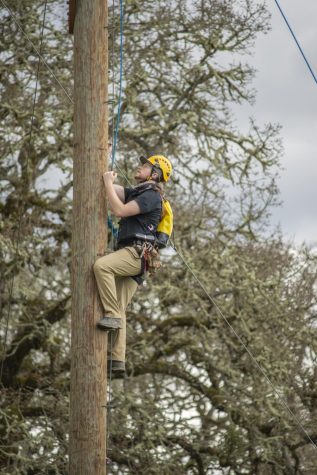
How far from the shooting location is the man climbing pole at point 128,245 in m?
7.23

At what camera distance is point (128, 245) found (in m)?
7.67

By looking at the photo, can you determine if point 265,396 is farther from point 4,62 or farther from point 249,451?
point 4,62

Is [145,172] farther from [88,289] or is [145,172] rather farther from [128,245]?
[88,289]

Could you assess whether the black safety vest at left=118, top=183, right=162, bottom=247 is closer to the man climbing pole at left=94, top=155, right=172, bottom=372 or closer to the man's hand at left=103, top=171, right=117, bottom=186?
the man climbing pole at left=94, top=155, right=172, bottom=372

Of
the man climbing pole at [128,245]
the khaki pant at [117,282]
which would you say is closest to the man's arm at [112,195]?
the man climbing pole at [128,245]

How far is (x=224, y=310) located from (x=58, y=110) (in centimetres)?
365

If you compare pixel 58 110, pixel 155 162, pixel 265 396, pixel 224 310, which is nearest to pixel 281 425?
pixel 265 396

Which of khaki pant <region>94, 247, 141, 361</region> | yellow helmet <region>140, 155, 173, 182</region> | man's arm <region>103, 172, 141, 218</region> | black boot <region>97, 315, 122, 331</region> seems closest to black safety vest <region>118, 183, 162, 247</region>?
khaki pant <region>94, 247, 141, 361</region>

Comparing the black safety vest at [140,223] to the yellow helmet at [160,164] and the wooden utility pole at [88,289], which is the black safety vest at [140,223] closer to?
the yellow helmet at [160,164]

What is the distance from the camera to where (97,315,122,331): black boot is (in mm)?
7215

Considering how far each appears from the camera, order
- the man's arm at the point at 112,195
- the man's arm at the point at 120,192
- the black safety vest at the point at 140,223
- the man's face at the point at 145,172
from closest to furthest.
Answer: the man's arm at the point at 112,195, the man's arm at the point at 120,192, the black safety vest at the point at 140,223, the man's face at the point at 145,172

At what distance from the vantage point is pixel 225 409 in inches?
570

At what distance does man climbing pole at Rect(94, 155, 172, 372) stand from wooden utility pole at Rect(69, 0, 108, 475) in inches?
3.3

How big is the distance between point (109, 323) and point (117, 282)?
536mm
